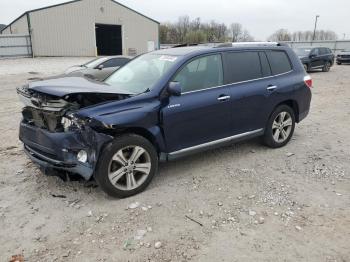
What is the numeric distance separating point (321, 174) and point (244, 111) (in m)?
1.40

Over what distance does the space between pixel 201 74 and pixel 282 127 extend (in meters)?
1.98

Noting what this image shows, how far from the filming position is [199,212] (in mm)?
3779

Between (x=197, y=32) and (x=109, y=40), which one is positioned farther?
(x=197, y=32)

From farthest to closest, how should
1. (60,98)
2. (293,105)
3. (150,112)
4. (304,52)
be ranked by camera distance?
1. (304,52)
2. (293,105)
3. (150,112)
4. (60,98)

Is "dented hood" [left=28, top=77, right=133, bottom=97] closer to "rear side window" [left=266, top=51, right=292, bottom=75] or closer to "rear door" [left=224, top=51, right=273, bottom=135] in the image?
"rear door" [left=224, top=51, right=273, bottom=135]

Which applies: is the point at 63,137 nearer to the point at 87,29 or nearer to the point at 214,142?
the point at 214,142

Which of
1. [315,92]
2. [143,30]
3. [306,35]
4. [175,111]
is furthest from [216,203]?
[306,35]

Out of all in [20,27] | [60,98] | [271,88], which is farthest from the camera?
[20,27]

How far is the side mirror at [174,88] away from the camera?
13.7 ft

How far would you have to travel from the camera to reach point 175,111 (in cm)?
432

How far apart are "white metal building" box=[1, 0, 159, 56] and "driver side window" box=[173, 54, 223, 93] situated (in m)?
30.3

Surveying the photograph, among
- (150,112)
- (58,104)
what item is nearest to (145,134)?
(150,112)

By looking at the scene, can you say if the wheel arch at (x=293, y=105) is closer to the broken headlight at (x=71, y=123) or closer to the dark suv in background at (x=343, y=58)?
the broken headlight at (x=71, y=123)

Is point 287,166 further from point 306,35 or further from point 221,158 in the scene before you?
point 306,35
